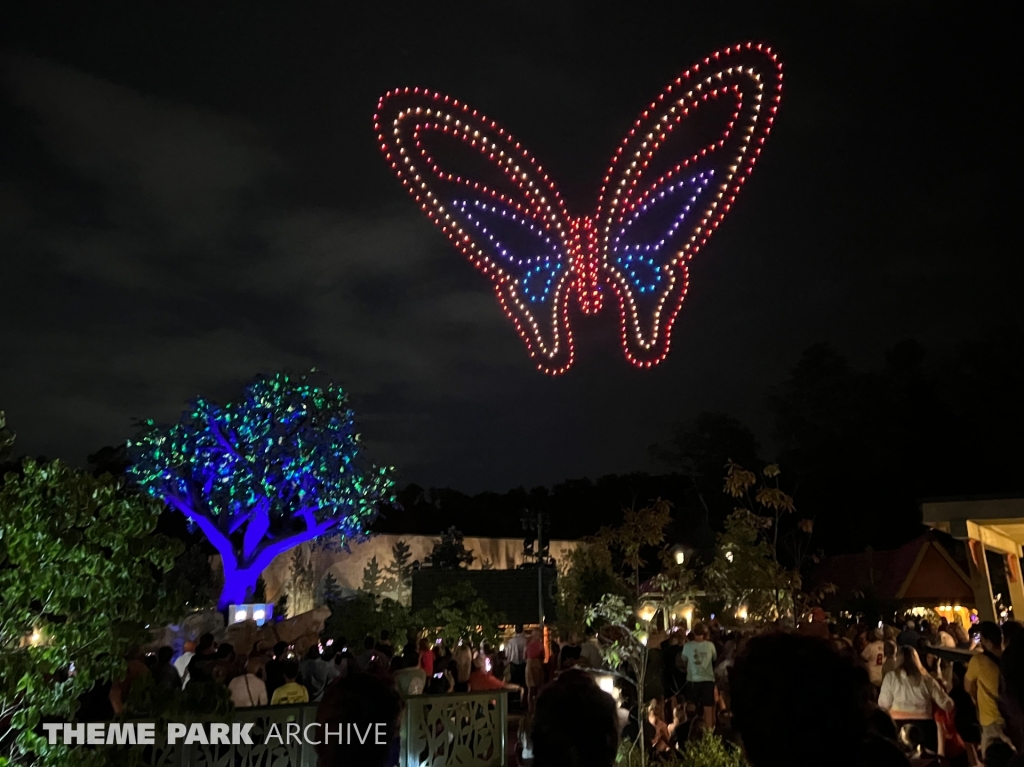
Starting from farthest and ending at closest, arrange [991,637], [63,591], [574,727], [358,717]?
[991,637] < [358,717] < [63,591] < [574,727]

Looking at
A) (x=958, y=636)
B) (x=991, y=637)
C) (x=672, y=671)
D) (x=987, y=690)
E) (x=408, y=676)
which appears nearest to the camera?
(x=991, y=637)

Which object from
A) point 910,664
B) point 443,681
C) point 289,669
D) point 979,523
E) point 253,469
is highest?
point 253,469

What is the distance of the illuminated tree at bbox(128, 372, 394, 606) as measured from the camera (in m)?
27.8

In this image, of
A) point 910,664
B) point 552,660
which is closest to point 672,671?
point 552,660

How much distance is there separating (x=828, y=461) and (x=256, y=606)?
25.8m

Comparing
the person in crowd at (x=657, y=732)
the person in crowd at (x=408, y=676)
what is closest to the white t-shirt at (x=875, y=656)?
the person in crowd at (x=657, y=732)

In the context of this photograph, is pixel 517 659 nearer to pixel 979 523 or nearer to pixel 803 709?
pixel 979 523

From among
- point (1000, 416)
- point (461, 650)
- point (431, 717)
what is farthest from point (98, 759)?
point (1000, 416)

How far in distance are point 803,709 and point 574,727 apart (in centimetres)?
74

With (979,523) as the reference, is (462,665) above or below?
below

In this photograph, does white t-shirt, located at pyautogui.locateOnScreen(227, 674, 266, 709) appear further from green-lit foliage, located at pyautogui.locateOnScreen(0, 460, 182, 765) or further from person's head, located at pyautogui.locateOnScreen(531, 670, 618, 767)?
person's head, located at pyautogui.locateOnScreen(531, 670, 618, 767)

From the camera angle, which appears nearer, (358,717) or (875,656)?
(358,717)

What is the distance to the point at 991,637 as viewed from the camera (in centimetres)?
539

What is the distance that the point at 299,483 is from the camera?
28.2 metres
